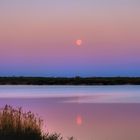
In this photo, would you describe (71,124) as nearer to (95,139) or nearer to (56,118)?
(56,118)

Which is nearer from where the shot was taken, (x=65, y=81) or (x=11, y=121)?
(x=11, y=121)

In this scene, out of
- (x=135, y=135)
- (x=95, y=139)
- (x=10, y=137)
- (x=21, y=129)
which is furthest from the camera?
(x=135, y=135)

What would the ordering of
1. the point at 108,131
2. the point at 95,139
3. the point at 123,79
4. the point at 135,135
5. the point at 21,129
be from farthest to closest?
the point at 123,79 → the point at 108,131 → the point at 135,135 → the point at 95,139 → the point at 21,129

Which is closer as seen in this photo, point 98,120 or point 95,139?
point 95,139

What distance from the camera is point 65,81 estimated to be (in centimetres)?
11869

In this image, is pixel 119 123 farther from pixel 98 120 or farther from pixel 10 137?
pixel 10 137

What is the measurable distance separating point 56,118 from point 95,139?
827 centimetres

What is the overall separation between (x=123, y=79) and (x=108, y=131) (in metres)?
94.3

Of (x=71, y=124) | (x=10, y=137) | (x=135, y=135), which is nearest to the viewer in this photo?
(x=10, y=137)

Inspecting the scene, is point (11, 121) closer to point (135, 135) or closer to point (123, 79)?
point (135, 135)

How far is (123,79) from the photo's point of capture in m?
114

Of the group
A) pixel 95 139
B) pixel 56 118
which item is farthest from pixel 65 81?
pixel 95 139

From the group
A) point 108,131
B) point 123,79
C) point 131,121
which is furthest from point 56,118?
point 123,79

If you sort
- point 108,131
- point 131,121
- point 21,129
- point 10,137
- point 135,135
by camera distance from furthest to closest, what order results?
point 131,121 < point 108,131 < point 135,135 < point 21,129 < point 10,137
